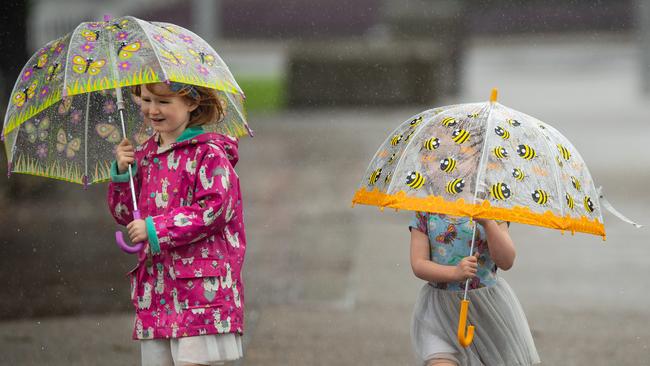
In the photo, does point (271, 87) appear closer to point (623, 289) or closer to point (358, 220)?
point (358, 220)

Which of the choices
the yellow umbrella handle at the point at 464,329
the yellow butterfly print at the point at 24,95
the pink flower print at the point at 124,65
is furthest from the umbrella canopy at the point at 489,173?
the yellow butterfly print at the point at 24,95

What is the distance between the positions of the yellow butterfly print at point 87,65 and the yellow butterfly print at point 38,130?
45cm

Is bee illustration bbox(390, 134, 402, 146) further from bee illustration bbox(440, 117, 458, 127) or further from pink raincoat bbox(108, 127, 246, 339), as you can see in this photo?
pink raincoat bbox(108, 127, 246, 339)

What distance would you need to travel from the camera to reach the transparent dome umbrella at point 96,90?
374 cm

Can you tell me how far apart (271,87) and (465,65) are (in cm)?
442

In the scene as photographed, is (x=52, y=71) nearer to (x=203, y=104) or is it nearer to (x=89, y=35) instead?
(x=89, y=35)

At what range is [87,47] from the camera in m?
3.85

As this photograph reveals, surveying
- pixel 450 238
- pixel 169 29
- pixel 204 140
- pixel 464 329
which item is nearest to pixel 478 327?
pixel 464 329

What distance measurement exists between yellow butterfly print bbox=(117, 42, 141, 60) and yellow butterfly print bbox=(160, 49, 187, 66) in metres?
0.10

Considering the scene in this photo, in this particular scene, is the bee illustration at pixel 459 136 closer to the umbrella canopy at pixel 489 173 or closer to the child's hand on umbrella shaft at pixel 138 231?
the umbrella canopy at pixel 489 173

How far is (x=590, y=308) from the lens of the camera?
6.73 metres

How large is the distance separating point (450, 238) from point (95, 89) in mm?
1246

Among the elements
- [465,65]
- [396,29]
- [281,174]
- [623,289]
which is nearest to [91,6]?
[281,174]

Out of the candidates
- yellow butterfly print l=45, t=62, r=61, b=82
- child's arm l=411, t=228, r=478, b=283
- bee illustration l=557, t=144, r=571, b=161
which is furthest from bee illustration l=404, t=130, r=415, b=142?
yellow butterfly print l=45, t=62, r=61, b=82
